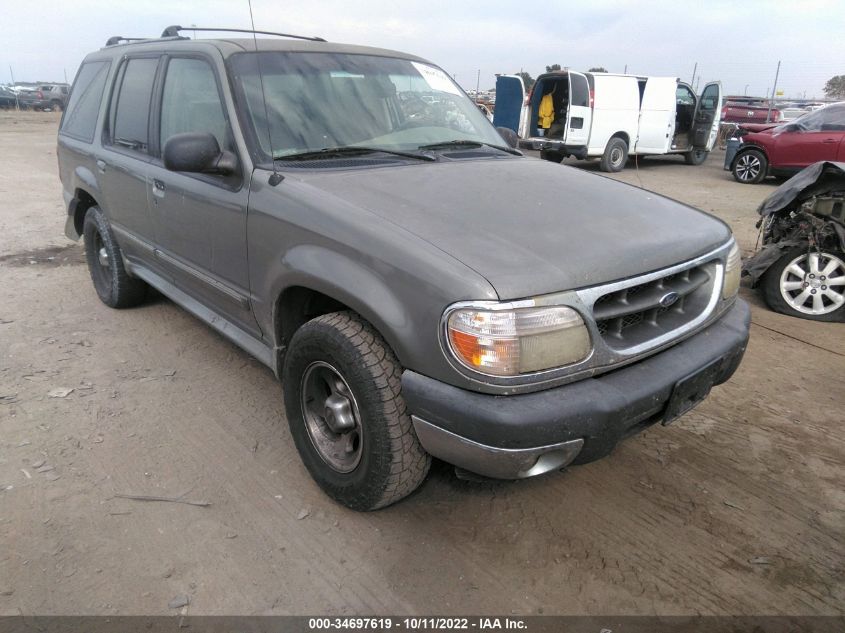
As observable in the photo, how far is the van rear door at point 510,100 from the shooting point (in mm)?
14648

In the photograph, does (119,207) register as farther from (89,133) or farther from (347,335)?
(347,335)

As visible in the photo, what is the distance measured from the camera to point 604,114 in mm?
13602

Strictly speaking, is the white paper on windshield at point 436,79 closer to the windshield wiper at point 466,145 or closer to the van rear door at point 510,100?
the windshield wiper at point 466,145

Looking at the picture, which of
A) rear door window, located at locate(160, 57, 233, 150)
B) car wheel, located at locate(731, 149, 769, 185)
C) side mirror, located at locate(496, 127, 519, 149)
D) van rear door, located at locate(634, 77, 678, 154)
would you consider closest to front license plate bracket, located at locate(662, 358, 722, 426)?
side mirror, located at locate(496, 127, 519, 149)

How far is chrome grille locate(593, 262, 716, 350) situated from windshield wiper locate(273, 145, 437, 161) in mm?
1264

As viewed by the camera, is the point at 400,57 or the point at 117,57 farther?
the point at 117,57

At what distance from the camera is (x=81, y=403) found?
11.2 feet

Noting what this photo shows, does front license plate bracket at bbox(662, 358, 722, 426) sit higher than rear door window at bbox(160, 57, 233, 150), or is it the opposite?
rear door window at bbox(160, 57, 233, 150)

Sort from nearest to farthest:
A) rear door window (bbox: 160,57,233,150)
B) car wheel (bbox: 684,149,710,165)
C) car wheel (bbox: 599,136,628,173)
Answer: rear door window (bbox: 160,57,233,150), car wheel (bbox: 599,136,628,173), car wheel (bbox: 684,149,710,165)

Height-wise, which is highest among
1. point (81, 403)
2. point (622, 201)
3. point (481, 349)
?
point (622, 201)

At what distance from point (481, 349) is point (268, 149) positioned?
152 centimetres

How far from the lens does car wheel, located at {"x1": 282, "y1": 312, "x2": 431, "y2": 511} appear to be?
2.21 metres

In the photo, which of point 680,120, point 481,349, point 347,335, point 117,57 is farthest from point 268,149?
point 680,120

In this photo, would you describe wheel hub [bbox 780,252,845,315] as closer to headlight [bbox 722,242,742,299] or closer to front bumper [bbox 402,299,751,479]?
headlight [bbox 722,242,742,299]
